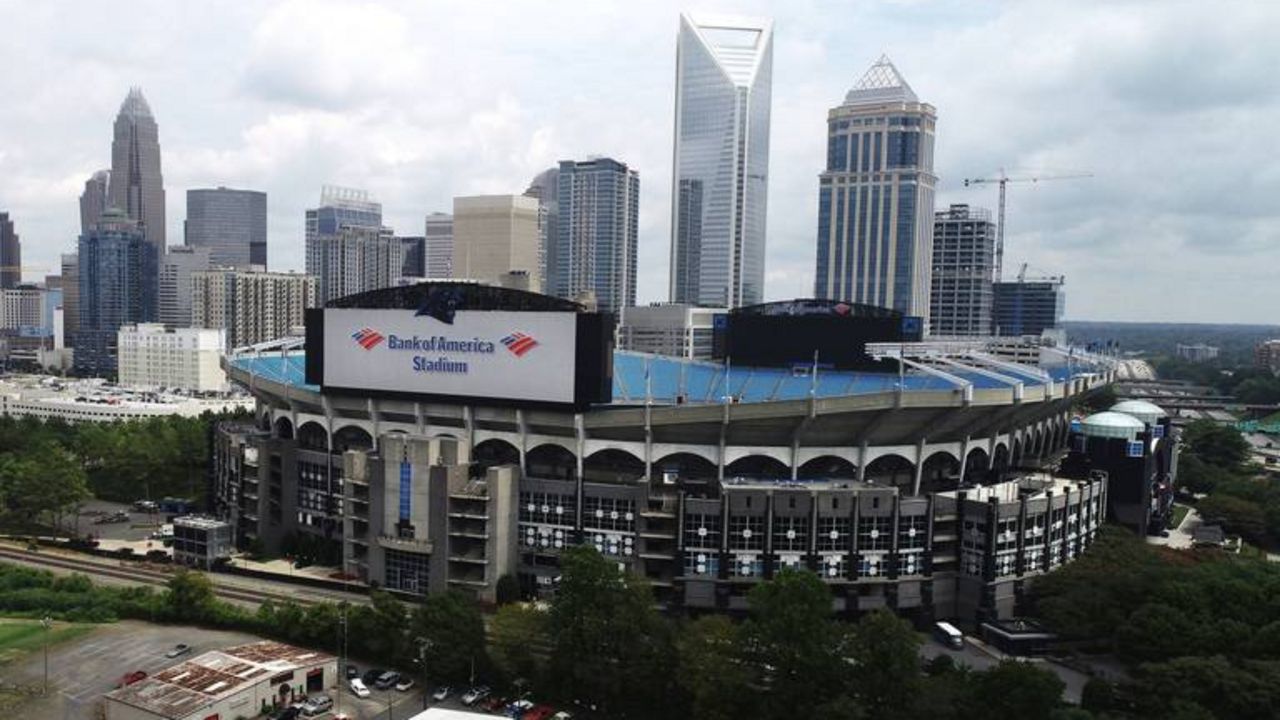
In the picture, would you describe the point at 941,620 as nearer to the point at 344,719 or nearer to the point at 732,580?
the point at 732,580

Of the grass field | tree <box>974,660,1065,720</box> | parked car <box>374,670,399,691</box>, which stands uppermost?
tree <box>974,660,1065,720</box>

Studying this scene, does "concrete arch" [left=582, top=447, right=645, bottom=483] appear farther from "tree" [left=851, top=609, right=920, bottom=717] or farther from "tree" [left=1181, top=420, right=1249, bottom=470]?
"tree" [left=1181, top=420, right=1249, bottom=470]

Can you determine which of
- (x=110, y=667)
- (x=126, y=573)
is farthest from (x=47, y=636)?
(x=126, y=573)

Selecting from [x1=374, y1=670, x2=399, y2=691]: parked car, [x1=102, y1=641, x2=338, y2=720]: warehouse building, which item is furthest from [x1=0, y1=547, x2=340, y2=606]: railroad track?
[x1=374, y1=670, x2=399, y2=691]: parked car

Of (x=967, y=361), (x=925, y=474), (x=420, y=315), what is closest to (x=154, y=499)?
(x=420, y=315)

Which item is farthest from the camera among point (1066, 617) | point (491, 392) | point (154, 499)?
point (154, 499)

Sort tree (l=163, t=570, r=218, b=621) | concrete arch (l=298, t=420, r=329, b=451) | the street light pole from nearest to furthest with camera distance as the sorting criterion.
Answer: the street light pole, tree (l=163, t=570, r=218, b=621), concrete arch (l=298, t=420, r=329, b=451)

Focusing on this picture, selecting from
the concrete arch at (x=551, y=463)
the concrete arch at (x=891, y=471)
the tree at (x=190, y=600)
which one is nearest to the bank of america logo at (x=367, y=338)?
the concrete arch at (x=551, y=463)

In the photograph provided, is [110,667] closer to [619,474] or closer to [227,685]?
[227,685]
